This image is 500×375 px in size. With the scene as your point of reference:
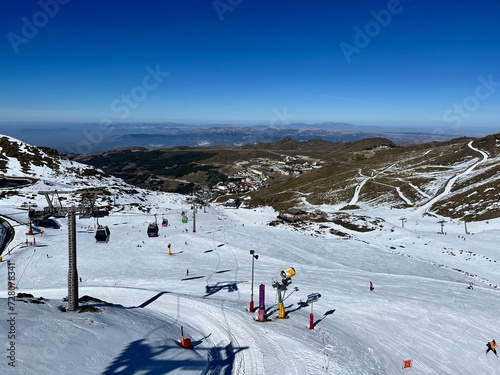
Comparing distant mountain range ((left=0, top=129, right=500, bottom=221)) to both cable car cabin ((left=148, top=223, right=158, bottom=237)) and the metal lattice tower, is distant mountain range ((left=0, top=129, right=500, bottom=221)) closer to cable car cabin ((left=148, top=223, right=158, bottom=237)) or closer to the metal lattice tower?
cable car cabin ((left=148, top=223, right=158, bottom=237))

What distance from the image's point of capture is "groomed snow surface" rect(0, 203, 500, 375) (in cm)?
1566

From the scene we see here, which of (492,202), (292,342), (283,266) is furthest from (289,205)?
(292,342)

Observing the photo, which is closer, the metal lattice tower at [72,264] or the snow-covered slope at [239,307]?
the snow-covered slope at [239,307]

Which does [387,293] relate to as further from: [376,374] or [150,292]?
[150,292]

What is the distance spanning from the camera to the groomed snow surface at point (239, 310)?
1566cm

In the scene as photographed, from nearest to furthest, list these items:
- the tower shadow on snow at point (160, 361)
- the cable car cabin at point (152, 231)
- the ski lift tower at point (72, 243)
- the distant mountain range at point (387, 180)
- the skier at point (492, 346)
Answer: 1. the tower shadow on snow at point (160, 361)
2. the ski lift tower at point (72, 243)
3. the skier at point (492, 346)
4. the cable car cabin at point (152, 231)
5. the distant mountain range at point (387, 180)

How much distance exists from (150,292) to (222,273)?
7.80 metres

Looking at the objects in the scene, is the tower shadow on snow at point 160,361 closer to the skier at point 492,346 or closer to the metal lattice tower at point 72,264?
the metal lattice tower at point 72,264

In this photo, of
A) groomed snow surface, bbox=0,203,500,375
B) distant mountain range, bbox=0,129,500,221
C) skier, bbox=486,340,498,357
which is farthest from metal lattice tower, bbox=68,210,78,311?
distant mountain range, bbox=0,129,500,221

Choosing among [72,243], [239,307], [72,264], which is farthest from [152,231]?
[72,243]

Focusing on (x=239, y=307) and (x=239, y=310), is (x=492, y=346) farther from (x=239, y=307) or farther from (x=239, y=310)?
(x=239, y=307)

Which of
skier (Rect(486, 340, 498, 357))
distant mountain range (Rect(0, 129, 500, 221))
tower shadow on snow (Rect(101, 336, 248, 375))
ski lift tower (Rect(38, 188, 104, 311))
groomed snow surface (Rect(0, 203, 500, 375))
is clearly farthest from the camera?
distant mountain range (Rect(0, 129, 500, 221))

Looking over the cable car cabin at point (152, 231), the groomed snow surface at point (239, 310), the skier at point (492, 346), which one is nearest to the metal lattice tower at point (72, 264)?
the groomed snow surface at point (239, 310)

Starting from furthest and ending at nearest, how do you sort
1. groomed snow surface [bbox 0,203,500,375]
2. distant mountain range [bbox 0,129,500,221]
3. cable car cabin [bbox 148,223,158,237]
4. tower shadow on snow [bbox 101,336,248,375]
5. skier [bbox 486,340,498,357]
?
distant mountain range [bbox 0,129,500,221], cable car cabin [bbox 148,223,158,237], skier [bbox 486,340,498,357], groomed snow surface [bbox 0,203,500,375], tower shadow on snow [bbox 101,336,248,375]
